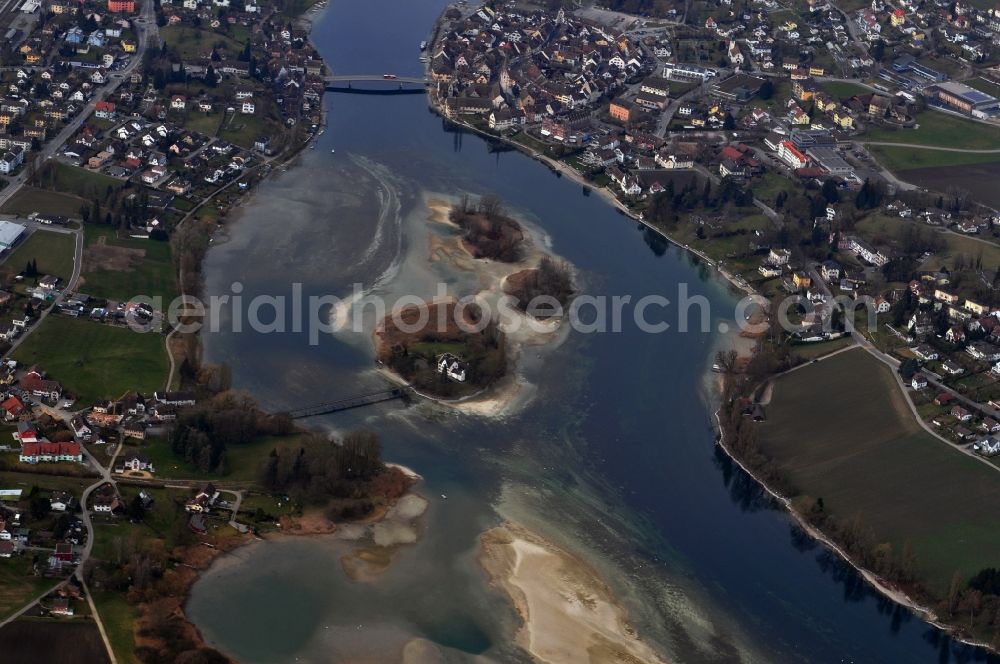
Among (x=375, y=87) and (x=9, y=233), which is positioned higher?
(x=9, y=233)

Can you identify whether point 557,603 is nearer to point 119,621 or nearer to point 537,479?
point 537,479

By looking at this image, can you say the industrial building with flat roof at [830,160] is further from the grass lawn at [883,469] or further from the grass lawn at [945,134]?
the grass lawn at [883,469]

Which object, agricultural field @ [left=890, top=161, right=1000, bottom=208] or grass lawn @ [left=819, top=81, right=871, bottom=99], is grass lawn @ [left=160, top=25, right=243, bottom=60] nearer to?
grass lawn @ [left=819, top=81, right=871, bottom=99]

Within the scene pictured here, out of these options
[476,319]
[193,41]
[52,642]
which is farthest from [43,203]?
[52,642]

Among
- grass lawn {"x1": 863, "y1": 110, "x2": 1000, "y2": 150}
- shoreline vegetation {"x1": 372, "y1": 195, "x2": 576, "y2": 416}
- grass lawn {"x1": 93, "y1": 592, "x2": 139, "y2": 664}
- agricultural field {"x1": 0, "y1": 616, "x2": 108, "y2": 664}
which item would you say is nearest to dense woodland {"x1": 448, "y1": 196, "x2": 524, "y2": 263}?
shoreline vegetation {"x1": 372, "y1": 195, "x2": 576, "y2": 416}

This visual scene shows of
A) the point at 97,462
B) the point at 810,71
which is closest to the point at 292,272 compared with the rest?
the point at 97,462

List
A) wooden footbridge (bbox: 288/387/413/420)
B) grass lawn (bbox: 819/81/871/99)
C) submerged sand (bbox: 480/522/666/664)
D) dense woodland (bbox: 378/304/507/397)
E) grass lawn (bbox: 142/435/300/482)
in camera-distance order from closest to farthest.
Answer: submerged sand (bbox: 480/522/666/664) < grass lawn (bbox: 142/435/300/482) < wooden footbridge (bbox: 288/387/413/420) < dense woodland (bbox: 378/304/507/397) < grass lawn (bbox: 819/81/871/99)

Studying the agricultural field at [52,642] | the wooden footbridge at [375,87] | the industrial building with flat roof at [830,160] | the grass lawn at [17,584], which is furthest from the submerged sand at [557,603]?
the wooden footbridge at [375,87]
